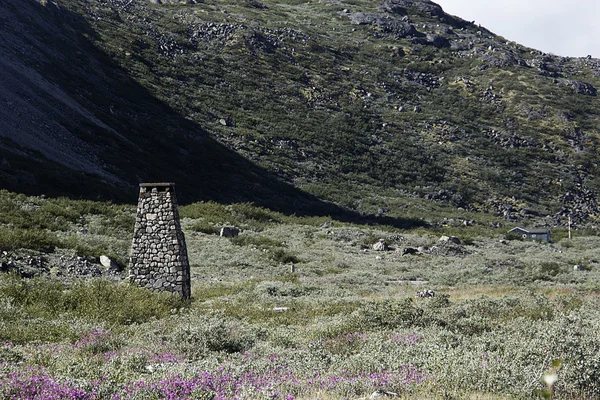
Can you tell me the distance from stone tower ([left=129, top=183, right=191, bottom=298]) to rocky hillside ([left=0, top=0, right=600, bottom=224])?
16.5 metres

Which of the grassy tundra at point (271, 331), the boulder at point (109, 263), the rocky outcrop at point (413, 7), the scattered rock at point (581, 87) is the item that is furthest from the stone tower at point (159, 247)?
the rocky outcrop at point (413, 7)

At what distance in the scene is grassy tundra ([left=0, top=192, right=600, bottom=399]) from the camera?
5.56m

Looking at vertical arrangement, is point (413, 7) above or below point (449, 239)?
above

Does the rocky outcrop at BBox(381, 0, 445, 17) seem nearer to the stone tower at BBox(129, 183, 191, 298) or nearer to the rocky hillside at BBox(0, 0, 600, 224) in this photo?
the rocky hillside at BBox(0, 0, 600, 224)

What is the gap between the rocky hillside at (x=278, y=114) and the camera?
41.9m

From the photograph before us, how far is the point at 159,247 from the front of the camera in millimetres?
13750

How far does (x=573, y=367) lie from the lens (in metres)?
5.66

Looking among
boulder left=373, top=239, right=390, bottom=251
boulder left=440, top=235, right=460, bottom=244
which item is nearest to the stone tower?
boulder left=373, top=239, right=390, bottom=251

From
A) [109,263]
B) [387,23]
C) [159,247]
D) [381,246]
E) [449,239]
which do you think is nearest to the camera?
[159,247]

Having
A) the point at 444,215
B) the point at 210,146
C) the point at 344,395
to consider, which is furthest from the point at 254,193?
the point at 344,395

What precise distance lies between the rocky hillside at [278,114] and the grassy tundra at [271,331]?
12506mm

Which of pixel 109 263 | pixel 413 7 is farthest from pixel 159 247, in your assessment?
pixel 413 7

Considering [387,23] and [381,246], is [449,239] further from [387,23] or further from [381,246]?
[387,23]

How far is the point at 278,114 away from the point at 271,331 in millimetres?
57480
